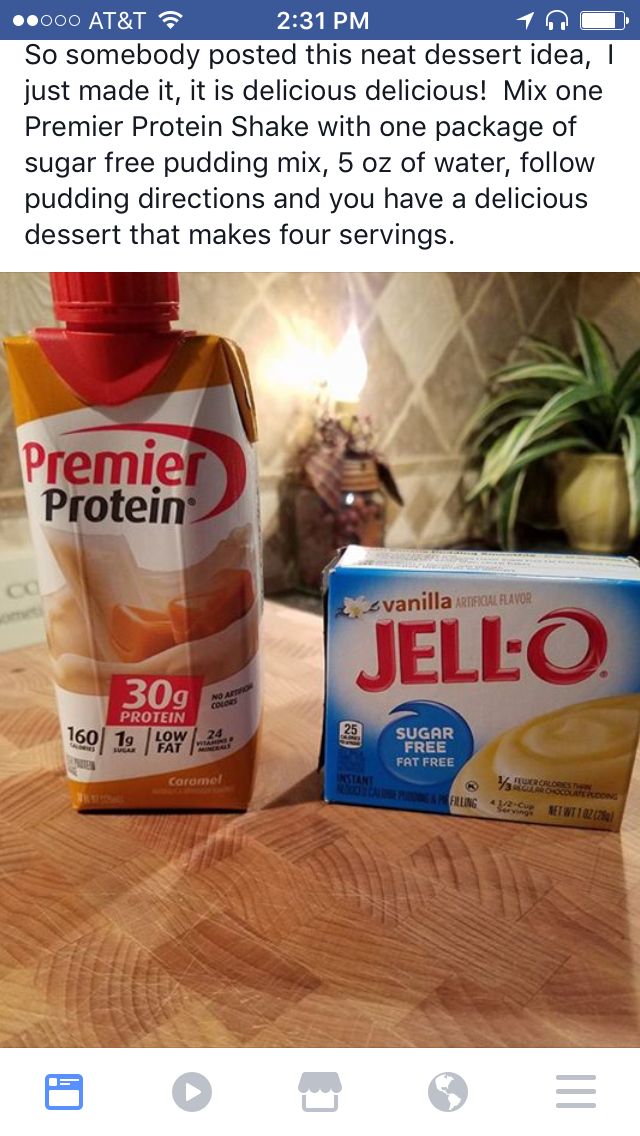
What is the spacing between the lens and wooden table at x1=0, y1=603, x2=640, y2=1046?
31cm

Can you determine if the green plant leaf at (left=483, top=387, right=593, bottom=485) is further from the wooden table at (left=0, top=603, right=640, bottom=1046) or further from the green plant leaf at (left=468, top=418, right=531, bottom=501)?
the wooden table at (left=0, top=603, right=640, bottom=1046)

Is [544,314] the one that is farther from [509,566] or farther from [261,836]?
[261,836]

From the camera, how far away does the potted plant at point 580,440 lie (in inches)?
37.2

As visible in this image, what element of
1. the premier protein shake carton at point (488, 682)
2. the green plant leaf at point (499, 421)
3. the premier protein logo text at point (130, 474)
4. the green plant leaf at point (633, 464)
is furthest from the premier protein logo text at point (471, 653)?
the green plant leaf at point (499, 421)

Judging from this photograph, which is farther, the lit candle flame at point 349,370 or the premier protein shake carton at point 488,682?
the lit candle flame at point 349,370

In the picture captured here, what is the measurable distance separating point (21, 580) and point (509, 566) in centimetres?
47

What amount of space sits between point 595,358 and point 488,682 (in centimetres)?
72

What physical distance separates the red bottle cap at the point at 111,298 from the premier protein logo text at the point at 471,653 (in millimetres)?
195
